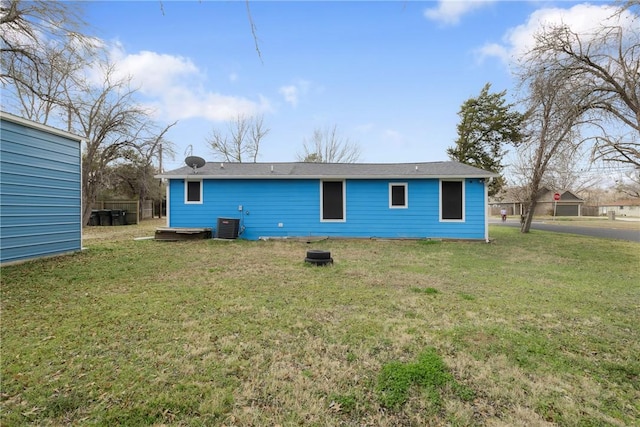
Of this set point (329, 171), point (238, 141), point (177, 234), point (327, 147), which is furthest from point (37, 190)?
point (327, 147)

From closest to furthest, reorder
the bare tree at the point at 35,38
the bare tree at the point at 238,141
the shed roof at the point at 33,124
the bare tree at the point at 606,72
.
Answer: the shed roof at the point at 33,124 < the bare tree at the point at 35,38 < the bare tree at the point at 606,72 < the bare tree at the point at 238,141

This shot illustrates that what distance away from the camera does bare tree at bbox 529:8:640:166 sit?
6738 mm

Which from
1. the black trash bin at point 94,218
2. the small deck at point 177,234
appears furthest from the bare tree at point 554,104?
the black trash bin at point 94,218

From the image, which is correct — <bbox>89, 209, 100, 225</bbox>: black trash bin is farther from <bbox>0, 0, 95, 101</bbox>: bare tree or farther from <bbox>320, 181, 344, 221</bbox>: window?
<bbox>320, 181, 344, 221</bbox>: window

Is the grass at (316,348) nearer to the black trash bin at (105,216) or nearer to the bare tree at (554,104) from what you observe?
the bare tree at (554,104)

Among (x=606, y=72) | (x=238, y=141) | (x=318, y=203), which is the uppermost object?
(x=238, y=141)

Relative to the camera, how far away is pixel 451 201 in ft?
32.8

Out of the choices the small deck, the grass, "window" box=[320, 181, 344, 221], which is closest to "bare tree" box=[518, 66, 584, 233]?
the grass

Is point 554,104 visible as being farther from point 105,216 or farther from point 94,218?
point 94,218

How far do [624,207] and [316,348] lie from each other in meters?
60.5

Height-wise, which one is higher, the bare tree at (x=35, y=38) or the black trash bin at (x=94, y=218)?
the bare tree at (x=35, y=38)

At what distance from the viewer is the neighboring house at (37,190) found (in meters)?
5.45

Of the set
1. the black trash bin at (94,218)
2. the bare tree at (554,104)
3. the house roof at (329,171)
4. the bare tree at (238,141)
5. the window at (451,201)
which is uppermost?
the bare tree at (238,141)

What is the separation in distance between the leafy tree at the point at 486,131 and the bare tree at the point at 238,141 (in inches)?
653
